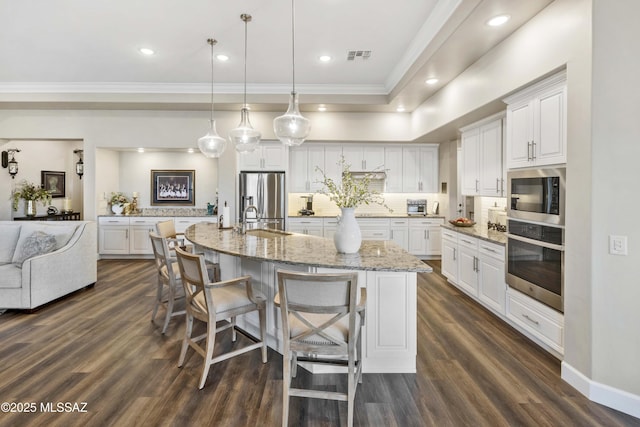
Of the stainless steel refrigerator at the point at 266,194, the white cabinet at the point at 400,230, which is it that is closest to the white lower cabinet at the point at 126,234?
the stainless steel refrigerator at the point at 266,194

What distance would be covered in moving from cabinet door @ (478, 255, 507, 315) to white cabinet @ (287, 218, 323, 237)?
10.5 ft

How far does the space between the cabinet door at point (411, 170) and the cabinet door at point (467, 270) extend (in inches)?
100

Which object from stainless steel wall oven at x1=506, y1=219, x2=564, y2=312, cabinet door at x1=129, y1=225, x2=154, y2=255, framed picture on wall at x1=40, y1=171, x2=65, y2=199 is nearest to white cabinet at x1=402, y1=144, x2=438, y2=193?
stainless steel wall oven at x1=506, y1=219, x2=564, y2=312

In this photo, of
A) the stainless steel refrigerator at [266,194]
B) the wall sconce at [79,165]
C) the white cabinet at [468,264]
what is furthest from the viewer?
the wall sconce at [79,165]

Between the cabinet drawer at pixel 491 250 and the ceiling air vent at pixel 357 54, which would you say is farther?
the ceiling air vent at pixel 357 54

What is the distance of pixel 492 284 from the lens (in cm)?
377

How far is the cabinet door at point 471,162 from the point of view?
471cm

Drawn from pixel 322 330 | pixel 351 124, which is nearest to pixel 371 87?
pixel 351 124

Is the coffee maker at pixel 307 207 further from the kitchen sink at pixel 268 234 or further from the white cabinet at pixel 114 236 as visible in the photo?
the white cabinet at pixel 114 236

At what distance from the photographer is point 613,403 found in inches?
86.5

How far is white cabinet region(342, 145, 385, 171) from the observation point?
6.87 metres

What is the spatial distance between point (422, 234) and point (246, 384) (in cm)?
508

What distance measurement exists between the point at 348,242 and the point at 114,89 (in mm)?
5216

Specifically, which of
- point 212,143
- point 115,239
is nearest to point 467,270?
point 212,143
